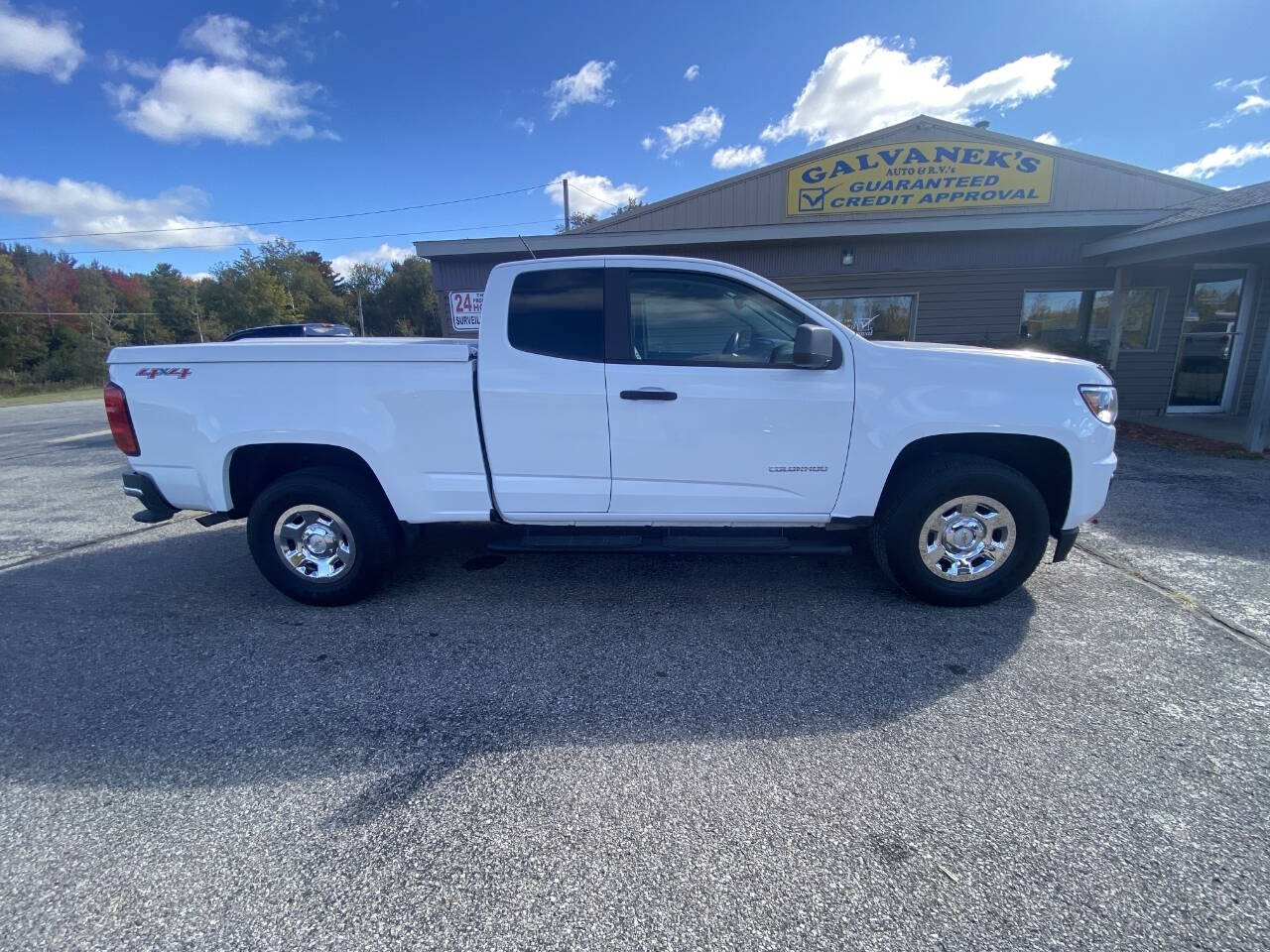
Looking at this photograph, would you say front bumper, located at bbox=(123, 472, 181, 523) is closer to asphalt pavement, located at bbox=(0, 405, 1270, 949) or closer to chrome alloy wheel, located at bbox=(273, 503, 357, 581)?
asphalt pavement, located at bbox=(0, 405, 1270, 949)

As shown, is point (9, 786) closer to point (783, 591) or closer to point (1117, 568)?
point (783, 591)

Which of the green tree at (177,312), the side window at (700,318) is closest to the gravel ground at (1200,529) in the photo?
the side window at (700,318)

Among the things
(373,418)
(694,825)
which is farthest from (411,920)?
(373,418)

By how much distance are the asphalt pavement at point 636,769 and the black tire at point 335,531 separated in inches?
6.6

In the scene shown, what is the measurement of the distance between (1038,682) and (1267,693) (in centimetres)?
100

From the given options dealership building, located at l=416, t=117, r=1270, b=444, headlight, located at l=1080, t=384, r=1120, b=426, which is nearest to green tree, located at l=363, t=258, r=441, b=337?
dealership building, located at l=416, t=117, r=1270, b=444

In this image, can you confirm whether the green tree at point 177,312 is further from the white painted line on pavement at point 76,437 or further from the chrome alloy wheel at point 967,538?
the chrome alloy wheel at point 967,538

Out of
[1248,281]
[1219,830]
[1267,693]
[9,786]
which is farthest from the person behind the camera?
[1248,281]

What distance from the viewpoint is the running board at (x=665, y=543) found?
3.36 m

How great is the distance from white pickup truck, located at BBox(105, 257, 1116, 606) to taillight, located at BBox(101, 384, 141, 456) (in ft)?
0.05

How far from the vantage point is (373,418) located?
10.8ft

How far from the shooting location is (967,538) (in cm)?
338

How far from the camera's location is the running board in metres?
3.36

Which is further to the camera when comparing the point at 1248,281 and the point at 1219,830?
the point at 1248,281
